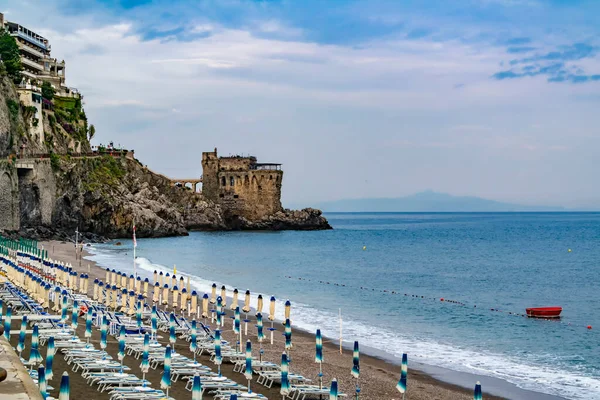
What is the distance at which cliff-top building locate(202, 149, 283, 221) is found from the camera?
109250 millimetres

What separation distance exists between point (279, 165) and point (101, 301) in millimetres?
84640

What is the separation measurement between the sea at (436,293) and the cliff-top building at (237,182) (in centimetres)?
Result: 2015

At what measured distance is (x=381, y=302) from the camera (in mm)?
38000

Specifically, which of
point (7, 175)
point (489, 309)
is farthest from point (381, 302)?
point (7, 175)

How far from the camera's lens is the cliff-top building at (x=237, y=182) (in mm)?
109250

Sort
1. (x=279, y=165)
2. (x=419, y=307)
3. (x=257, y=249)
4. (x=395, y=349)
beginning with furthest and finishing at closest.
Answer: (x=279, y=165), (x=257, y=249), (x=419, y=307), (x=395, y=349)

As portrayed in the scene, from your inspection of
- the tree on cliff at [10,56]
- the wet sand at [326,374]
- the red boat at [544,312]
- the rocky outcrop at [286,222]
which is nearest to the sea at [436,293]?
the red boat at [544,312]

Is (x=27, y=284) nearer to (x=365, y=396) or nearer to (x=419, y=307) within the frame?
(x=365, y=396)

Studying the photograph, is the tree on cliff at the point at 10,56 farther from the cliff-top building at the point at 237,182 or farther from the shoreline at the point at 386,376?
the shoreline at the point at 386,376

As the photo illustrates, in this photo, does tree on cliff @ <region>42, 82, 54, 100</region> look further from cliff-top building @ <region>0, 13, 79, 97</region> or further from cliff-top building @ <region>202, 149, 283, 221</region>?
cliff-top building @ <region>202, 149, 283, 221</region>

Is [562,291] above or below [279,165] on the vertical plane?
below

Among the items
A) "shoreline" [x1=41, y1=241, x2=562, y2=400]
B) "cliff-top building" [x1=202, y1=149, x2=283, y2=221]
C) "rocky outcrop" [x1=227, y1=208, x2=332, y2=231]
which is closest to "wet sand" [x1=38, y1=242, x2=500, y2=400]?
"shoreline" [x1=41, y1=241, x2=562, y2=400]

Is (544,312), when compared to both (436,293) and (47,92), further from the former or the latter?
(47,92)

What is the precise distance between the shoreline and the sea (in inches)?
28.6
